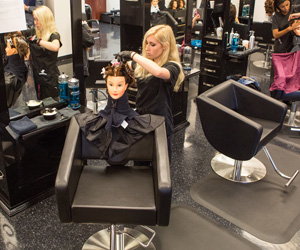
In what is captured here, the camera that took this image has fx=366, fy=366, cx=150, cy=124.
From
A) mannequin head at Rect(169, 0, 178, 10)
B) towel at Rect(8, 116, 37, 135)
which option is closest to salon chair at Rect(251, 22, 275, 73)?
mannequin head at Rect(169, 0, 178, 10)

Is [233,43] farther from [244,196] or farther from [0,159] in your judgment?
[0,159]

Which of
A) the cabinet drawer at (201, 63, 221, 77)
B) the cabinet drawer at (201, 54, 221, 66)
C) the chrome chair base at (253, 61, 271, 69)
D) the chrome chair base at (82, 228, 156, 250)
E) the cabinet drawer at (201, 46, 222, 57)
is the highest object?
the cabinet drawer at (201, 46, 222, 57)

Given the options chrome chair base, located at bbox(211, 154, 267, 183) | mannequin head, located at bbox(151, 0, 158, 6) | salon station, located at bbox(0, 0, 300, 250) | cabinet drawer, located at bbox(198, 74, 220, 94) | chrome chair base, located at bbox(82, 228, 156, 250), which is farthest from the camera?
cabinet drawer, located at bbox(198, 74, 220, 94)

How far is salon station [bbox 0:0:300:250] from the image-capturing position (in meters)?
1.92

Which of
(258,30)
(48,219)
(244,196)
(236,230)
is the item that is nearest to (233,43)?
(258,30)

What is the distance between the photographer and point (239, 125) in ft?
8.74

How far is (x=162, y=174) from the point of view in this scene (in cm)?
183

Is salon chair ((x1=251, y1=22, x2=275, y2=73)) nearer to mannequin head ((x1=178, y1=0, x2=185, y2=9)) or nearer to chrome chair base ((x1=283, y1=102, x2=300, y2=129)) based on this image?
chrome chair base ((x1=283, y1=102, x2=300, y2=129))

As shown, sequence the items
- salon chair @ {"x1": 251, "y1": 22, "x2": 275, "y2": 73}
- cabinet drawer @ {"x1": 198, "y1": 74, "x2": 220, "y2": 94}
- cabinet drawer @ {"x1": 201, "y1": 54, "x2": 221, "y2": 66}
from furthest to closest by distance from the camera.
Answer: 1. salon chair @ {"x1": 251, "y1": 22, "x2": 275, "y2": 73}
2. cabinet drawer @ {"x1": 198, "y1": 74, "x2": 220, "y2": 94}
3. cabinet drawer @ {"x1": 201, "y1": 54, "x2": 221, "y2": 66}

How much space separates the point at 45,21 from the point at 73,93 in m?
0.56

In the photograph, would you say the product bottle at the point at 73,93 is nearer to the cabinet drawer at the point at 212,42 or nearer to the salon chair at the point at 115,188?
the salon chair at the point at 115,188

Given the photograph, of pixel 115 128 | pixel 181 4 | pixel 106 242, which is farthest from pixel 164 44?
pixel 181 4

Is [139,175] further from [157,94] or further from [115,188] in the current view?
[157,94]

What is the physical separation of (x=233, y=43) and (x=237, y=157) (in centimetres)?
220
